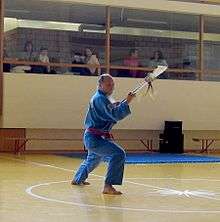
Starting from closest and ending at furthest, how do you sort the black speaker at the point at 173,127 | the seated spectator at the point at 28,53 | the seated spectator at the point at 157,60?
1. the seated spectator at the point at 28,53
2. the black speaker at the point at 173,127
3. the seated spectator at the point at 157,60

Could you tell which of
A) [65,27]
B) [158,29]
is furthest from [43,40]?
[158,29]

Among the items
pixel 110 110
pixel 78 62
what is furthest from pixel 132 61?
pixel 110 110

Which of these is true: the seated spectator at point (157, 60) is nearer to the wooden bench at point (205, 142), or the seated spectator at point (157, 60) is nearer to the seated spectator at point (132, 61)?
the seated spectator at point (132, 61)

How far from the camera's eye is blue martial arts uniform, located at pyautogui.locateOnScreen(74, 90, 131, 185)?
8906 millimetres

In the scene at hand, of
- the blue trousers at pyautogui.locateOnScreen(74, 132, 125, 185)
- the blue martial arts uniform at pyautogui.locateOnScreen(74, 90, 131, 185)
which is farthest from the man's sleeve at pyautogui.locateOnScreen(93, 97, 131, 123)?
the blue trousers at pyautogui.locateOnScreen(74, 132, 125, 185)

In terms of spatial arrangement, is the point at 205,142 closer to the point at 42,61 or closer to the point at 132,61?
the point at 132,61

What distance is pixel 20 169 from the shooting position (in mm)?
13273

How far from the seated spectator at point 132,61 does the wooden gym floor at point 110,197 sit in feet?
24.6

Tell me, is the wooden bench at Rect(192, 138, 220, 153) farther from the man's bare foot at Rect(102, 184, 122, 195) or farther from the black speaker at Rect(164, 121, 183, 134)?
the man's bare foot at Rect(102, 184, 122, 195)

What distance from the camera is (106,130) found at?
9289mm

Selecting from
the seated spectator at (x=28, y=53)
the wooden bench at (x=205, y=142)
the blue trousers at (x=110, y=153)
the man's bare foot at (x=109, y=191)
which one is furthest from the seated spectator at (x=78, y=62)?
the man's bare foot at (x=109, y=191)

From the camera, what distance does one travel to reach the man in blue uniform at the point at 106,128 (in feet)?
29.3

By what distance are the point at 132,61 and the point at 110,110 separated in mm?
12253

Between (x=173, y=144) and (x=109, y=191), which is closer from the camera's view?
(x=109, y=191)
